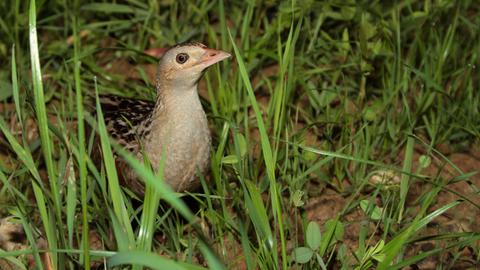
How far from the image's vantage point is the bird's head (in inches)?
140

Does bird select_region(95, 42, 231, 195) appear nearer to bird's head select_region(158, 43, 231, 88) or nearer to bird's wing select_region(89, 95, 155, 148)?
bird's head select_region(158, 43, 231, 88)

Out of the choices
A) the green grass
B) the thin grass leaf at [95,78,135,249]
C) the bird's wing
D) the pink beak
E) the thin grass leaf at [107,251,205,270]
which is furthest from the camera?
the bird's wing

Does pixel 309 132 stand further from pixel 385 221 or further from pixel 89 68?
pixel 89 68

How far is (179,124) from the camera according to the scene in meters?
3.63

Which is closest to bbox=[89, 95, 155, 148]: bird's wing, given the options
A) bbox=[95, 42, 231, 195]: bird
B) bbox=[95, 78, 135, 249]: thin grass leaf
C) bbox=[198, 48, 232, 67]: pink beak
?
bbox=[95, 42, 231, 195]: bird

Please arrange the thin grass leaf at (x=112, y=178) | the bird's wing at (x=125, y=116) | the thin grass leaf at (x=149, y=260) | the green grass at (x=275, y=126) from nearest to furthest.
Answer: the thin grass leaf at (x=149, y=260) → the thin grass leaf at (x=112, y=178) → the green grass at (x=275, y=126) → the bird's wing at (x=125, y=116)

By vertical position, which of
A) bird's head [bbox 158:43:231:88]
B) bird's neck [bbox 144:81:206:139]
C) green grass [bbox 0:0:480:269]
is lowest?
green grass [bbox 0:0:480:269]

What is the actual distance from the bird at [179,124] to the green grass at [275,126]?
90 mm

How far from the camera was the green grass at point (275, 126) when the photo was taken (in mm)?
3273

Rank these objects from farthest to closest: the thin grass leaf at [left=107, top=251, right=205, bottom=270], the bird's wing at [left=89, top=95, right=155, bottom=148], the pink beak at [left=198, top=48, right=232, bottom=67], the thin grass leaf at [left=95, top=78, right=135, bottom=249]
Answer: the bird's wing at [left=89, top=95, right=155, bottom=148], the pink beak at [left=198, top=48, right=232, bottom=67], the thin grass leaf at [left=95, top=78, right=135, bottom=249], the thin grass leaf at [left=107, top=251, right=205, bottom=270]

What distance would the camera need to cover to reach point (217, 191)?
12.4ft

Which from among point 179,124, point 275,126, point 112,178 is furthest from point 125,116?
point 112,178

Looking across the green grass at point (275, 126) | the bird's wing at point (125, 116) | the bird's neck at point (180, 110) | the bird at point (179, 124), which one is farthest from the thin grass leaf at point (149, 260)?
the bird's wing at point (125, 116)

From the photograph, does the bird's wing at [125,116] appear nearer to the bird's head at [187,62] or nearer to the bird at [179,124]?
the bird at [179,124]
